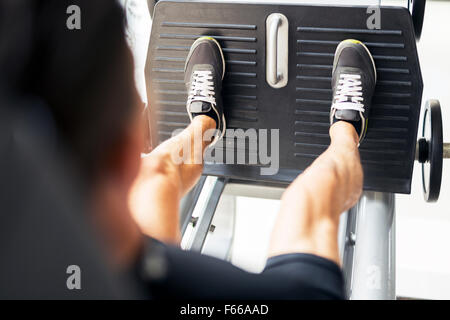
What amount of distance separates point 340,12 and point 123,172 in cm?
94

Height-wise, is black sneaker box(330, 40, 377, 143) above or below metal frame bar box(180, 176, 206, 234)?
above

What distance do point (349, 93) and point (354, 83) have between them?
0.10ft

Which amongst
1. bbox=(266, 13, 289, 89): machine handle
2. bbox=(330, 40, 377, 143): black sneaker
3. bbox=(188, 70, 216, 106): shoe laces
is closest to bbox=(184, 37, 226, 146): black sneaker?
bbox=(188, 70, 216, 106): shoe laces

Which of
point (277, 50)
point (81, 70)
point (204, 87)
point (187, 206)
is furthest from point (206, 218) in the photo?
point (81, 70)

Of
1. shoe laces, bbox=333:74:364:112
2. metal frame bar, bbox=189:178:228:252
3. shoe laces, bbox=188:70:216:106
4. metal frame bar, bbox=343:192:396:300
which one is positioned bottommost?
metal frame bar, bbox=343:192:396:300

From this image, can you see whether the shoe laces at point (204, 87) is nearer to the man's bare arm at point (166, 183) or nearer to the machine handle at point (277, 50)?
the man's bare arm at point (166, 183)

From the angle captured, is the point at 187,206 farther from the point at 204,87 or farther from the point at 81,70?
the point at 81,70

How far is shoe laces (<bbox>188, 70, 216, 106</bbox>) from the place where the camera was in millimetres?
1310

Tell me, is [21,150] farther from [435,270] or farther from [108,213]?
[435,270]

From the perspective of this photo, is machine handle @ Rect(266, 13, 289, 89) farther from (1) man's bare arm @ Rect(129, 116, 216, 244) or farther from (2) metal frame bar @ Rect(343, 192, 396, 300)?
(2) metal frame bar @ Rect(343, 192, 396, 300)

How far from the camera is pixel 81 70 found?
0.45 meters

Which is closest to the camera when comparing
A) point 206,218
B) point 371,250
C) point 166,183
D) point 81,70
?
point 81,70

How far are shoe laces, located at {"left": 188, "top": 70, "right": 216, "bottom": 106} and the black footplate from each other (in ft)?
0.26

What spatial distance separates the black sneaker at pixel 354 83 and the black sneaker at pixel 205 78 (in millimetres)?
328
